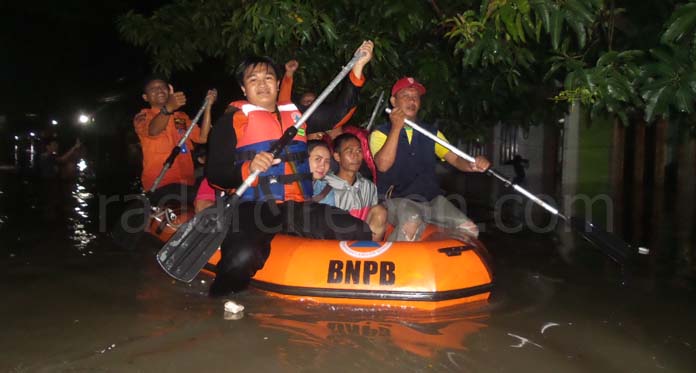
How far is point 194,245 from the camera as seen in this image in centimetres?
439

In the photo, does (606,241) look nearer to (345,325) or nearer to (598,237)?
(598,237)

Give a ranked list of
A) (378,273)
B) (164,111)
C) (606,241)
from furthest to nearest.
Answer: (164,111) < (606,241) < (378,273)

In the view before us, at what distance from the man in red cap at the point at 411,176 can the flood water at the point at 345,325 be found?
830mm

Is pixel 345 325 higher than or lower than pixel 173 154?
lower

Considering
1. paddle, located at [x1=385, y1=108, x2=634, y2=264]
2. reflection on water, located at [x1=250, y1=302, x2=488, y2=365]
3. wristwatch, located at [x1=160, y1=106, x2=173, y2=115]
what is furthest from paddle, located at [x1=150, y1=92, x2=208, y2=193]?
reflection on water, located at [x1=250, y1=302, x2=488, y2=365]

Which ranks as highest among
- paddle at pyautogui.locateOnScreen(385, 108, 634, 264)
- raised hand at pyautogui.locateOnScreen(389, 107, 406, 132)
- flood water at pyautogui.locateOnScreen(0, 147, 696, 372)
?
raised hand at pyautogui.locateOnScreen(389, 107, 406, 132)

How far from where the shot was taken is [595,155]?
16.8m

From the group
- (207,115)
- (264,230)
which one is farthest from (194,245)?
(207,115)

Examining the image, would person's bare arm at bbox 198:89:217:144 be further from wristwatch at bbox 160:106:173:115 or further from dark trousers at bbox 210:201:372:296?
dark trousers at bbox 210:201:372:296

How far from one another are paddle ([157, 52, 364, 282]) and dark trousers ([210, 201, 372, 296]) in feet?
0.40

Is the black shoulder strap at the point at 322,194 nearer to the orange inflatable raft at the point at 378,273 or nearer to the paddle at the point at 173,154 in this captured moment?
the orange inflatable raft at the point at 378,273

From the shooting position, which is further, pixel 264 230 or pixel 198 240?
pixel 264 230

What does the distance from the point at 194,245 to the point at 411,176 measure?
1941 millimetres

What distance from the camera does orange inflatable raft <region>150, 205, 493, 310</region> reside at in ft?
13.8
